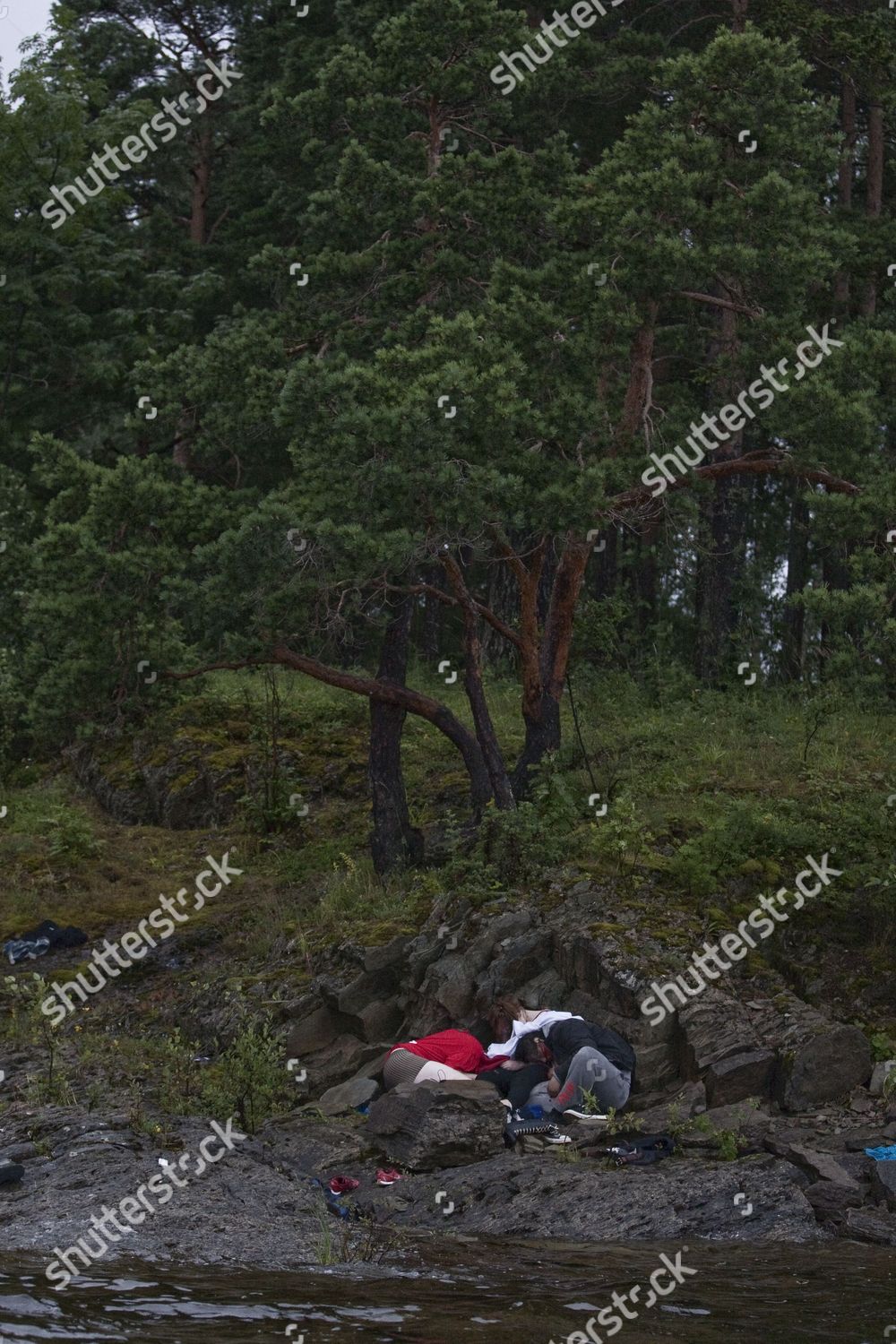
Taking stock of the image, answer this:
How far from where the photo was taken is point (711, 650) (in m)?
23.8

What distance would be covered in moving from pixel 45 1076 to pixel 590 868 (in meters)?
5.59

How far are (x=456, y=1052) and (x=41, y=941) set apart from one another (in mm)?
7065

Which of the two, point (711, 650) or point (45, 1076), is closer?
point (45, 1076)

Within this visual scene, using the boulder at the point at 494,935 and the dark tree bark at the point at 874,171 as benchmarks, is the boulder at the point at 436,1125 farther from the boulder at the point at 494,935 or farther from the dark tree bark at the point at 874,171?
the dark tree bark at the point at 874,171

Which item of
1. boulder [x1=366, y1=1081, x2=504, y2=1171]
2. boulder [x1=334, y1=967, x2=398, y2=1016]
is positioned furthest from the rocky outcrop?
boulder [x1=366, y1=1081, x2=504, y2=1171]

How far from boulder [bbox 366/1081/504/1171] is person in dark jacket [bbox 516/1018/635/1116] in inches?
23.4

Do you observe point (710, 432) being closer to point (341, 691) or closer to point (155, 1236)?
point (341, 691)

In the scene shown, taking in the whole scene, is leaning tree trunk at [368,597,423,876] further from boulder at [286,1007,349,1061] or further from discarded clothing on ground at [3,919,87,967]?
discarded clothing on ground at [3,919,87,967]

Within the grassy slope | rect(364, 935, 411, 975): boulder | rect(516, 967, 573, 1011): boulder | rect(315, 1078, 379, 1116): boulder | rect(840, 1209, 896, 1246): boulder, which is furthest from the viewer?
rect(364, 935, 411, 975): boulder

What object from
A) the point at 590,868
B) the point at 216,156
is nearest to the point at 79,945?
the point at 590,868

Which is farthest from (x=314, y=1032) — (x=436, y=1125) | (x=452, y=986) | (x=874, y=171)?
(x=874, y=171)

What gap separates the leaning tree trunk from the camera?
17859 millimetres

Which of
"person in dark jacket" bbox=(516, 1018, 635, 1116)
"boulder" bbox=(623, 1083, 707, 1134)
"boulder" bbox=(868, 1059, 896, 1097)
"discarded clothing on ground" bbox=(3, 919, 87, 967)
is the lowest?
"boulder" bbox=(868, 1059, 896, 1097)

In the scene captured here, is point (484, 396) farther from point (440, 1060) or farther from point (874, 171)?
point (874, 171)
